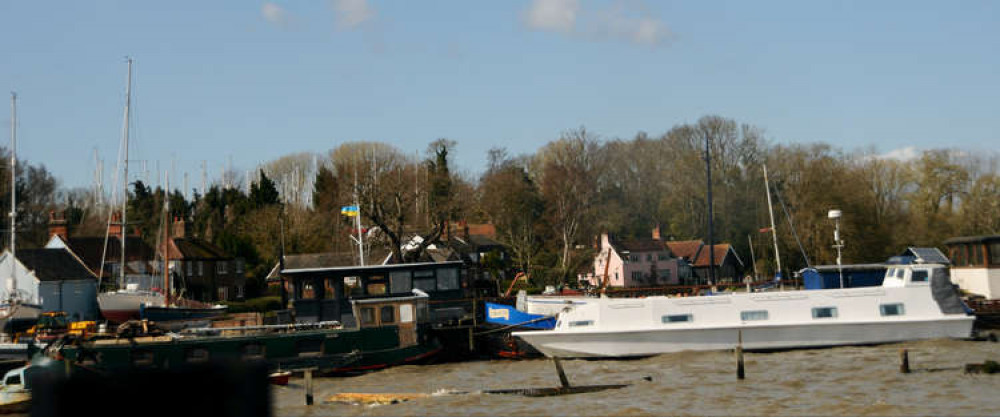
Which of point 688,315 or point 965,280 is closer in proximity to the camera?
point 688,315

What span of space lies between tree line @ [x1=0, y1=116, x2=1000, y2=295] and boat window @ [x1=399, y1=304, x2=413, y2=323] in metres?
22.9

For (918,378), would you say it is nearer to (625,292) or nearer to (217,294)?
(625,292)

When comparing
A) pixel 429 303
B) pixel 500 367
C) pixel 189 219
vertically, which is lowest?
pixel 500 367

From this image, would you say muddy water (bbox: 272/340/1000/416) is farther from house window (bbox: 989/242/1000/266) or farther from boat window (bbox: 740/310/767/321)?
house window (bbox: 989/242/1000/266)

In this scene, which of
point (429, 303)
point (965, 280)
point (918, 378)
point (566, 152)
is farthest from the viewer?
point (566, 152)

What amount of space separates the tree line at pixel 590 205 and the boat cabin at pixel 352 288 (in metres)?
20.0

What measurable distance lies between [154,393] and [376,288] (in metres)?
32.1

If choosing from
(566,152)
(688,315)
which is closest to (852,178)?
(566,152)

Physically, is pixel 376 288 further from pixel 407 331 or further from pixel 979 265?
pixel 979 265

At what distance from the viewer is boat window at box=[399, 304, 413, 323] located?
106 feet

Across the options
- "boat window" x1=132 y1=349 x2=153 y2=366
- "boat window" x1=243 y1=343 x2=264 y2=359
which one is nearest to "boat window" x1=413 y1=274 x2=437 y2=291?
"boat window" x1=243 y1=343 x2=264 y2=359

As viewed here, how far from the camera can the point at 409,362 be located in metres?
32.1

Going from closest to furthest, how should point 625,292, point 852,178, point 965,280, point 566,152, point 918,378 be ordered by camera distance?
point 918,378 → point 965,280 → point 625,292 → point 852,178 → point 566,152

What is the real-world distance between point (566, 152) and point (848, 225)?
24929 millimetres
